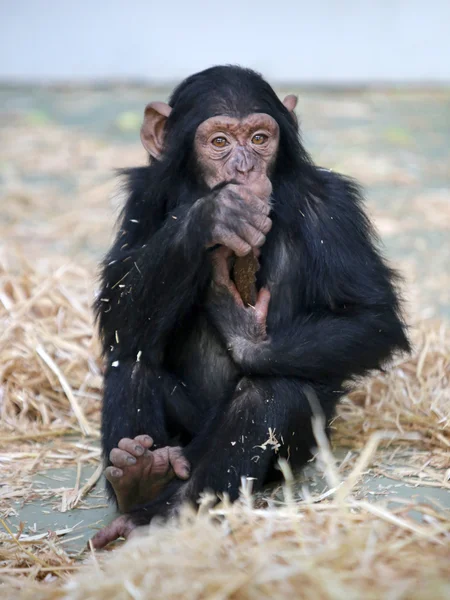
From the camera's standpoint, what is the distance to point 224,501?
2.88m

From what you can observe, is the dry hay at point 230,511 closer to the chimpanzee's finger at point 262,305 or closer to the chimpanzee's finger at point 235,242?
the chimpanzee's finger at point 262,305

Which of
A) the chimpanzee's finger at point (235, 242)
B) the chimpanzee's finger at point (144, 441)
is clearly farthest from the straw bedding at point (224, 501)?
the chimpanzee's finger at point (235, 242)

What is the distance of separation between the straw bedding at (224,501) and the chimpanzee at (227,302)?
12.4 inches

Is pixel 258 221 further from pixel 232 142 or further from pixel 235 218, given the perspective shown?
pixel 232 142

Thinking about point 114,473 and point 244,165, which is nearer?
point 114,473

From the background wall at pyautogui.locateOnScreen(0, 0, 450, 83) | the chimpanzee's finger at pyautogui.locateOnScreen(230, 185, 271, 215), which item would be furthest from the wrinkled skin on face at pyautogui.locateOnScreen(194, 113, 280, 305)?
the background wall at pyautogui.locateOnScreen(0, 0, 450, 83)

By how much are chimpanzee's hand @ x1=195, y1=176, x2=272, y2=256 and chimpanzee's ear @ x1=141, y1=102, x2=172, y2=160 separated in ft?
2.14

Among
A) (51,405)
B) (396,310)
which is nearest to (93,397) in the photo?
(51,405)

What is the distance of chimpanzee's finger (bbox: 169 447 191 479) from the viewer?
3740 mm

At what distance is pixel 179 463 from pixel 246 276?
96 centimetres

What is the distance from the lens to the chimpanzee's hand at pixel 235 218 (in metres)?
3.74

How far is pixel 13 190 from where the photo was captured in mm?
9750

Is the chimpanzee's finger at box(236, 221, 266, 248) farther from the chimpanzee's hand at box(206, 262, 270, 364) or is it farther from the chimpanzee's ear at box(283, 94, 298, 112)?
the chimpanzee's ear at box(283, 94, 298, 112)

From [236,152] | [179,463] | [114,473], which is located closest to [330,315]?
[236,152]
